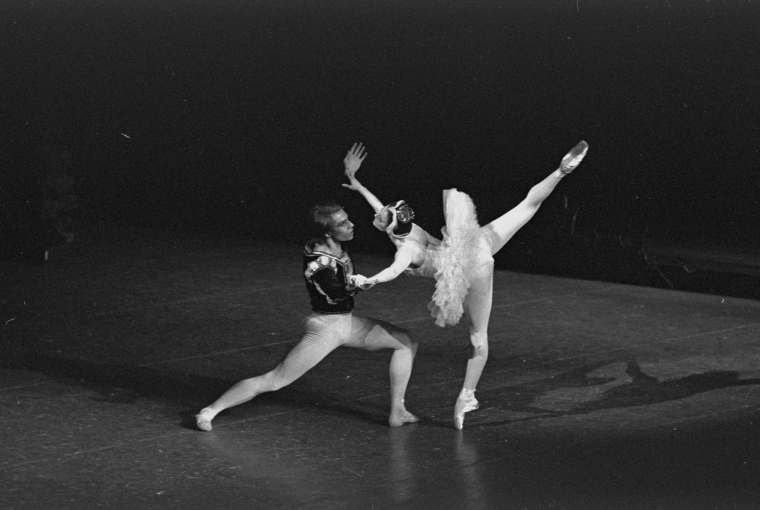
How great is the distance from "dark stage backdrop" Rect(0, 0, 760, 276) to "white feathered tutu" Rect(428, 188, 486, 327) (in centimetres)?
443

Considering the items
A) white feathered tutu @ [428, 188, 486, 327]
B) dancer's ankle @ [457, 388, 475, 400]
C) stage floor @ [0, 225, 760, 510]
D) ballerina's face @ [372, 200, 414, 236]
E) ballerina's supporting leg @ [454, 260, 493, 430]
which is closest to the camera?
stage floor @ [0, 225, 760, 510]

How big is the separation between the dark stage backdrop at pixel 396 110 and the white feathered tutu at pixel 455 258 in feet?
14.5

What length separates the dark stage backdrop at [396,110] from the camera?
10.6 meters

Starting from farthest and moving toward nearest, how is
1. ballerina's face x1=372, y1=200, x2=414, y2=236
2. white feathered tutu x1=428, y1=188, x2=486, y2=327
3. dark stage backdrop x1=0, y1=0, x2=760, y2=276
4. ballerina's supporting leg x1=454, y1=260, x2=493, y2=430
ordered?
dark stage backdrop x1=0, y1=0, x2=760, y2=276 → ballerina's supporting leg x1=454, y1=260, x2=493, y2=430 → white feathered tutu x1=428, y1=188, x2=486, y2=327 → ballerina's face x1=372, y1=200, x2=414, y2=236

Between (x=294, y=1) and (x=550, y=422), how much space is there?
6.72m

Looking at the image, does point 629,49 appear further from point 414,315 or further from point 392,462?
point 392,462

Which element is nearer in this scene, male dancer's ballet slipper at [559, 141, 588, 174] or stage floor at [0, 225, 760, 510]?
stage floor at [0, 225, 760, 510]

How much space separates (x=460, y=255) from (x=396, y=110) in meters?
5.62

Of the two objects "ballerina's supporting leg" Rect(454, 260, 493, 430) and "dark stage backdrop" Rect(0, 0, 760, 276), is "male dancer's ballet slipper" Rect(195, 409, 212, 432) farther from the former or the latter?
"dark stage backdrop" Rect(0, 0, 760, 276)

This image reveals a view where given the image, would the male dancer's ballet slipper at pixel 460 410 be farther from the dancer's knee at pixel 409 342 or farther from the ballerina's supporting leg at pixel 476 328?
the dancer's knee at pixel 409 342

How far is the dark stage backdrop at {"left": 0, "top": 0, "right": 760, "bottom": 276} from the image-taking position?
1057cm

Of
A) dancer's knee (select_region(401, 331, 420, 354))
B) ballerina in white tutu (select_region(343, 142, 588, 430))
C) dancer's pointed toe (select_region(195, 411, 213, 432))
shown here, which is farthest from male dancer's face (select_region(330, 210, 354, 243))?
dancer's pointed toe (select_region(195, 411, 213, 432))

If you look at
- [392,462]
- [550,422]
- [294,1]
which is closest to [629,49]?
[294,1]

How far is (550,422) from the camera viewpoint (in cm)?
686
